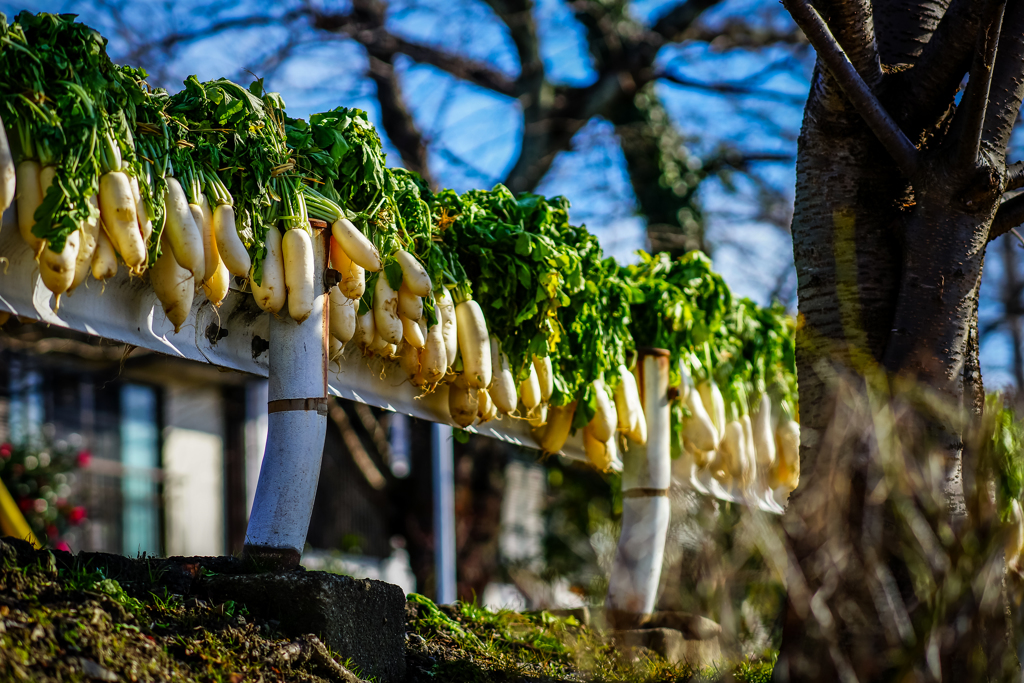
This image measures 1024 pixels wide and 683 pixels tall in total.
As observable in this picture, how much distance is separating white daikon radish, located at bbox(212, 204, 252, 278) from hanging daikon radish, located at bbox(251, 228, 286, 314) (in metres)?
0.09

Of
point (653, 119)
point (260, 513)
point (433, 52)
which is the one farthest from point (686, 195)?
point (260, 513)

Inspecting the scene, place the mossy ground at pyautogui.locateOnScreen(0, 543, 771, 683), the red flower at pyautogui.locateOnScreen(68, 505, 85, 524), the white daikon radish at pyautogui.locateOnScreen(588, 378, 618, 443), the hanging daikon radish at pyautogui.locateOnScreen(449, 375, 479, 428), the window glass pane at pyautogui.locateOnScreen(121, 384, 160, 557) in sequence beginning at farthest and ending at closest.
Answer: the window glass pane at pyautogui.locateOnScreen(121, 384, 160, 557), the red flower at pyautogui.locateOnScreen(68, 505, 85, 524), the white daikon radish at pyautogui.locateOnScreen(588, 378, 618, 443), the hanging daikon radish at pyautogui.locateOnScreen(449, 375, 479, 428), the mossy ground at pyautogui.locateOnScreen(0, 543, 771, 683)

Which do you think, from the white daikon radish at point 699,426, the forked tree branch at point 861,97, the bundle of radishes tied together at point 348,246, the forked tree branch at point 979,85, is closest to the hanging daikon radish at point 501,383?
the bundle of radishes tied together at point 348,246

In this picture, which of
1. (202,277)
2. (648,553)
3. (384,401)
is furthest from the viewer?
(648,553)

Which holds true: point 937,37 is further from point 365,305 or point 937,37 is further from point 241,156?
point 241,156

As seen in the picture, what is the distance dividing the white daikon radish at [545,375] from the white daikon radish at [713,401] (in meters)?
1.05

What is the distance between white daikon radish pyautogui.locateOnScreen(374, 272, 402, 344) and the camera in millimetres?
2668

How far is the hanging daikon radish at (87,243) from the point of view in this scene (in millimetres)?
2014

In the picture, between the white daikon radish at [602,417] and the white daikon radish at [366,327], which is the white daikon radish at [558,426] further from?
the white daikon radish at [366,327]

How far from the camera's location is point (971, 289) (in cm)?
261

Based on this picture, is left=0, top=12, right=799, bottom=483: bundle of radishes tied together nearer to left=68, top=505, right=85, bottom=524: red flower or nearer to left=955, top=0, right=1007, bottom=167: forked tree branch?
left=955, top=0, right=1007, bottom=167: forked tree branch

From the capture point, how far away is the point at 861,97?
2562mm

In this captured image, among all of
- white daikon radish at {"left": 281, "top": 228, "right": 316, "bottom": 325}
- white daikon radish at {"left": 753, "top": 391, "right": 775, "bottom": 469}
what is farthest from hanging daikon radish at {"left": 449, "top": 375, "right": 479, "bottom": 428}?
white daikon radish at {"left": 753, "top": 391, "right": 775, "bottom": 469}

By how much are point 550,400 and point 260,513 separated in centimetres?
118
